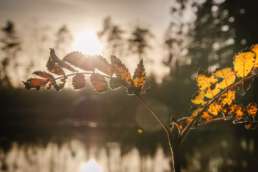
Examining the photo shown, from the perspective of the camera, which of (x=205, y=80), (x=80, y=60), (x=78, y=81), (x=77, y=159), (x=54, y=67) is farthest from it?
(x=77, y=159)

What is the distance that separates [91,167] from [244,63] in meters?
17.1

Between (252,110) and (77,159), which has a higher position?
(252,110)

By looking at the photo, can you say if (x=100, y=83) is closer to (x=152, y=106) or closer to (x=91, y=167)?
(x=91, y=167)

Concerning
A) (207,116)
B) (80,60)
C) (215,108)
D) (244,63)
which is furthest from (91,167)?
(80,60)

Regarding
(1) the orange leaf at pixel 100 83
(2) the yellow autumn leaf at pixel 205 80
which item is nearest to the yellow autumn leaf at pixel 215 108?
(2) the yellow autumn leaf at pixel 205 80

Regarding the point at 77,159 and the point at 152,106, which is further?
the point at 152,106

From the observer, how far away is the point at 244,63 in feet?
14.2

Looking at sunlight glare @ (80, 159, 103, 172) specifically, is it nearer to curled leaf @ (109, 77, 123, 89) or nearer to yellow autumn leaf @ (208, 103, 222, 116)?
yellow autumn leaf @ (208, 103, 222, 116)

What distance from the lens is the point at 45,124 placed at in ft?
141

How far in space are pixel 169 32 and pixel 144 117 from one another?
9760mm

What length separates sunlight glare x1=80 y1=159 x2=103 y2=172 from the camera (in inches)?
795

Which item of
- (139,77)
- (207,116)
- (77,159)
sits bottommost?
(77,159)

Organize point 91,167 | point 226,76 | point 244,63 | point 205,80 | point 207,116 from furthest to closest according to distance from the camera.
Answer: point 91,167
point 207,116
point 205,80
point 226,76
point 244,63

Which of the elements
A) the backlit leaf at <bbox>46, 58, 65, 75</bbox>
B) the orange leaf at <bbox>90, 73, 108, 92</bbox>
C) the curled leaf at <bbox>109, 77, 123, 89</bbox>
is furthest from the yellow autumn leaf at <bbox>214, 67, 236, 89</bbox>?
the backlit leaf at <bbox>46, 58, 65, 75</bbox>
